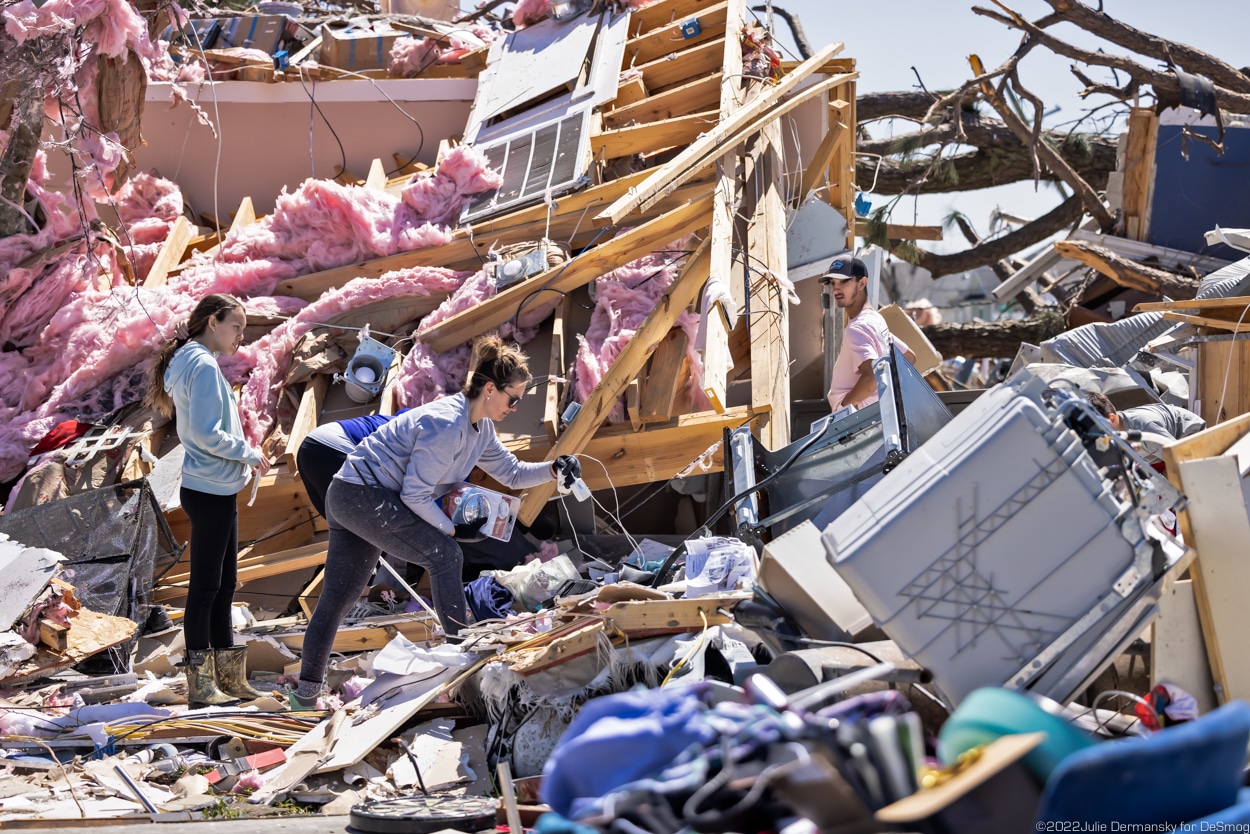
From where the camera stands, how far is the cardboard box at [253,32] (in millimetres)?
11375

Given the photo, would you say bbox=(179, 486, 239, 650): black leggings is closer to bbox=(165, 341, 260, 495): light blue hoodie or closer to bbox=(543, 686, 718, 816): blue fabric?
bbox=(165, 341, 260, 495): light blue hoodie

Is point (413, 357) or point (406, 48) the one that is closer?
point (413, 357)

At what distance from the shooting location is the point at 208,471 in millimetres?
4641

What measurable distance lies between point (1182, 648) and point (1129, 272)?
23.6 ft

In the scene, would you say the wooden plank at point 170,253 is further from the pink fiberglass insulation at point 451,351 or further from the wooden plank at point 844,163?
the wooden plank at point 844,163

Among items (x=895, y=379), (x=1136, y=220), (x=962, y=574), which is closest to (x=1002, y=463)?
(x=962, y=574)

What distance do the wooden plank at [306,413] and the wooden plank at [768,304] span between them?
2.73 meters

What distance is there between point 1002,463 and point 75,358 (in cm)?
666

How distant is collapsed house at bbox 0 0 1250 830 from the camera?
2.80 m

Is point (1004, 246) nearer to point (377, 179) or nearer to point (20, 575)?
point (377, 179)

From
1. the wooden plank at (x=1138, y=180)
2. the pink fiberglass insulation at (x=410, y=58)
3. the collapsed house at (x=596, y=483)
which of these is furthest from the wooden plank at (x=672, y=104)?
the wooden plank at (x=1138, y=180)

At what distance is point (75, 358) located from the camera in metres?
7.52

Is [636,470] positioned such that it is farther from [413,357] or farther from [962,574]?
Result: [962,574]

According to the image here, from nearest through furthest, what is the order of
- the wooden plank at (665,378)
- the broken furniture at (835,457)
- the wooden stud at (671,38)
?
the broken furniture at (835,457), the wooden plank at (665,378), the wooden stud at (671,38)
